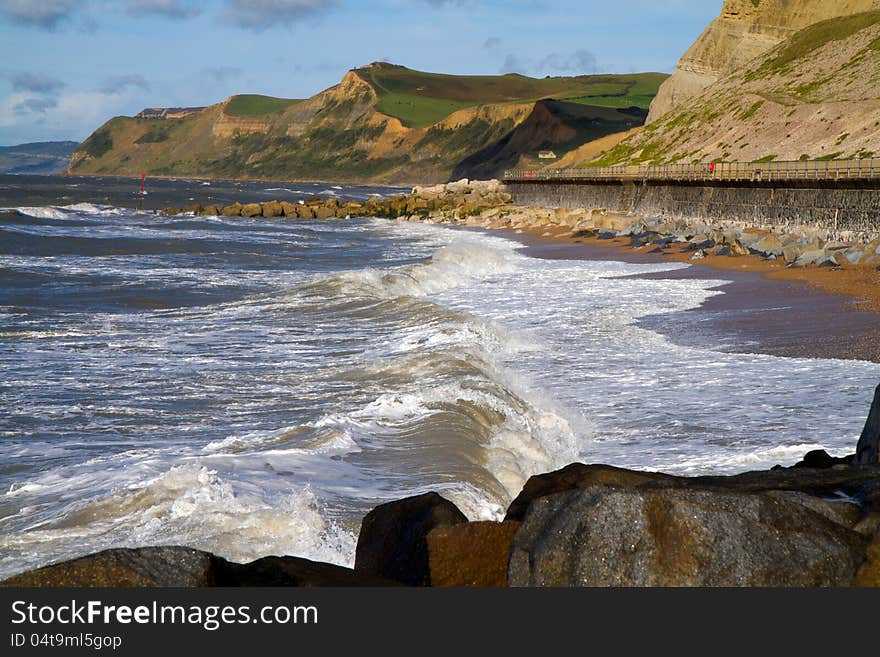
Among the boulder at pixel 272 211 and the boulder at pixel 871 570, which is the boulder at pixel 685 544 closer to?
the boulder at pixel 871 570

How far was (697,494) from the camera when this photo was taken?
4770 mm

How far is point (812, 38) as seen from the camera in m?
86.9

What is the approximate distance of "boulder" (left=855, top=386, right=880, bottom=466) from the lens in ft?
23.2

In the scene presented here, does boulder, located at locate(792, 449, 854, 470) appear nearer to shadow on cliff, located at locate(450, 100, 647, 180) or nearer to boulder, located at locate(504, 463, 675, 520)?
boulder, located at locate(504, 463, 675, 520)

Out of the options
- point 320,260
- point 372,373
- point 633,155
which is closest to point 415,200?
point 633,155

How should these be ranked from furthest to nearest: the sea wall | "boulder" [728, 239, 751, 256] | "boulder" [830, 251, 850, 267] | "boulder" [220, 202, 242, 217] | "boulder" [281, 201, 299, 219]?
1. "boulder" [281, 201, 299, 219]
2. "boulder" [220, 202, 242, 217]
3. the sea wall
4. "boulder" [728, 239, 751, 256]
5. "boulder" [830, 251, 850, 267]

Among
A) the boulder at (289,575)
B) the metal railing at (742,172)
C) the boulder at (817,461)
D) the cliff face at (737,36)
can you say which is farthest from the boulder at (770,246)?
the cliff face at (737,36)

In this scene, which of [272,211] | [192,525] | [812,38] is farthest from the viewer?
[812,38]

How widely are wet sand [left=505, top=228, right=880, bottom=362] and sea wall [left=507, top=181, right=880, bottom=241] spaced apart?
5.80m

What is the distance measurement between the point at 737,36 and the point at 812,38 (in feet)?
54.1

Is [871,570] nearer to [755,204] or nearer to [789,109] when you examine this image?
[755,204]

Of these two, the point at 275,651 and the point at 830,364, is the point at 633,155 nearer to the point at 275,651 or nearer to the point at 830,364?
the point at 830,364

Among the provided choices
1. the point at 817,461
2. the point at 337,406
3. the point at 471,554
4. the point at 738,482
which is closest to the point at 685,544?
the point at 471,554

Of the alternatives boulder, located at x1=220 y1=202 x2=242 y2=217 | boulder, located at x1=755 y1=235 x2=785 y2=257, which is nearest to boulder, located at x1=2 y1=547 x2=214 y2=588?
boulder, located at x1=755 y1=235 x2=785 y2=257
